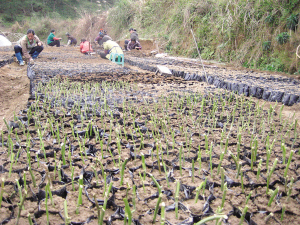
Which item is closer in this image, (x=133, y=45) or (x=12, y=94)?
(x=12, y=94)

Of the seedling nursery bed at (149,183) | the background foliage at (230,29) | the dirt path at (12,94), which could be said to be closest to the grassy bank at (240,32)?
the background foliage at (230,29)

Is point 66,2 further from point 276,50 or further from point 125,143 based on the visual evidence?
point 125,143

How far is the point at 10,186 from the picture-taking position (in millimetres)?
1403

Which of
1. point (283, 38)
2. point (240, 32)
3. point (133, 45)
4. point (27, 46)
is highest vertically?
point (240, 32)

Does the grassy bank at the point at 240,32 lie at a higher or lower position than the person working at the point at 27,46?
higher

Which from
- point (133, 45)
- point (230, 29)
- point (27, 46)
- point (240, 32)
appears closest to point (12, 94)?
point (27, 46)

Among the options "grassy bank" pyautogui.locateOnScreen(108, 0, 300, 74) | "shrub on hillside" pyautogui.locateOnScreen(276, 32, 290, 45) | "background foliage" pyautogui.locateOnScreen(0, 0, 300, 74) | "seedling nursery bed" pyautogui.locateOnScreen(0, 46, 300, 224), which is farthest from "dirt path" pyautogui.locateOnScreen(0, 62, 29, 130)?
"shrub on hillside" pyautogui.locateOnScreen(276, 32, 290, 45)

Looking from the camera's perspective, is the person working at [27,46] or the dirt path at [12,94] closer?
the dirt path at [12,94]

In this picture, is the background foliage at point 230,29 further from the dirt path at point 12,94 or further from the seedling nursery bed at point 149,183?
the seedling nursery bed at point 149,183

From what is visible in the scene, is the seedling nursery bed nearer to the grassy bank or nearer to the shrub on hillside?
the shrub on hillside

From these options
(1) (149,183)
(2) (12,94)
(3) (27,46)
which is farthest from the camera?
(3) (27,46)

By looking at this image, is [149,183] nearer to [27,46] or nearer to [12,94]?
[12,94]

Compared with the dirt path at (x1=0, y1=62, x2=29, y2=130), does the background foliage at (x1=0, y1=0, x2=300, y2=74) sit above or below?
above

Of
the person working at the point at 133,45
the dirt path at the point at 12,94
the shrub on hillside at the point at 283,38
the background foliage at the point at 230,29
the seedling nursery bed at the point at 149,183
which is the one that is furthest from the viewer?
the person working at the point at 133,45
